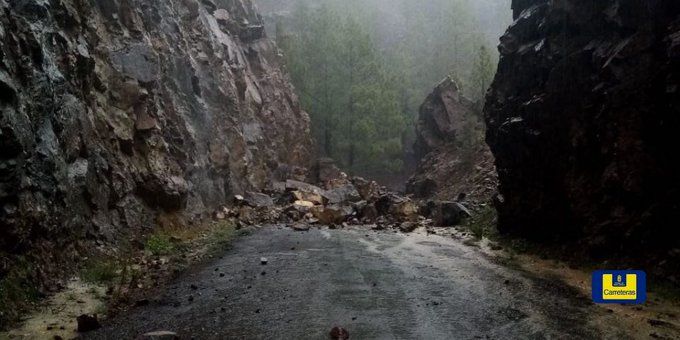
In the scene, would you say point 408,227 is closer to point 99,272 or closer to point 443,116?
point 99,272

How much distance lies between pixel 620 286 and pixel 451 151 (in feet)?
97.4

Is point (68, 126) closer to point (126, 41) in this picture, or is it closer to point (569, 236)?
point (126, 41)

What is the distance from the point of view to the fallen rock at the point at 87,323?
9.24 meters

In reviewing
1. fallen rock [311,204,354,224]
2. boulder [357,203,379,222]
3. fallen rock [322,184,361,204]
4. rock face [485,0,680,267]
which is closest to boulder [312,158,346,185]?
fallen rock [322,184,361,204]

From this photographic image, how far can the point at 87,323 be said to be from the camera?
30.5ft

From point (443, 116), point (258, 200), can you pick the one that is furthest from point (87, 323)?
point (443, 116)

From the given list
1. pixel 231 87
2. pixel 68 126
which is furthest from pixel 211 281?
pixel 231 87

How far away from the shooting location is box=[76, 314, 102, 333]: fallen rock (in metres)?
9.24

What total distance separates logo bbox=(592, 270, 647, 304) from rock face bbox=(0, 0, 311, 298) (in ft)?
40.2

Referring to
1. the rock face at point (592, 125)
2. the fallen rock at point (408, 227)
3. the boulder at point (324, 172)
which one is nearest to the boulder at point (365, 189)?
the boulder at point (324, 172)

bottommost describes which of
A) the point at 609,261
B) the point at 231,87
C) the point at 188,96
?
the point at 609,261

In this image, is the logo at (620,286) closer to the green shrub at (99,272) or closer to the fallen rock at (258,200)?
the green shrub at (99,272)

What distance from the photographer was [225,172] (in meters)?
28.6

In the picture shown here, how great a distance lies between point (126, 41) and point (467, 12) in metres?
52.9
